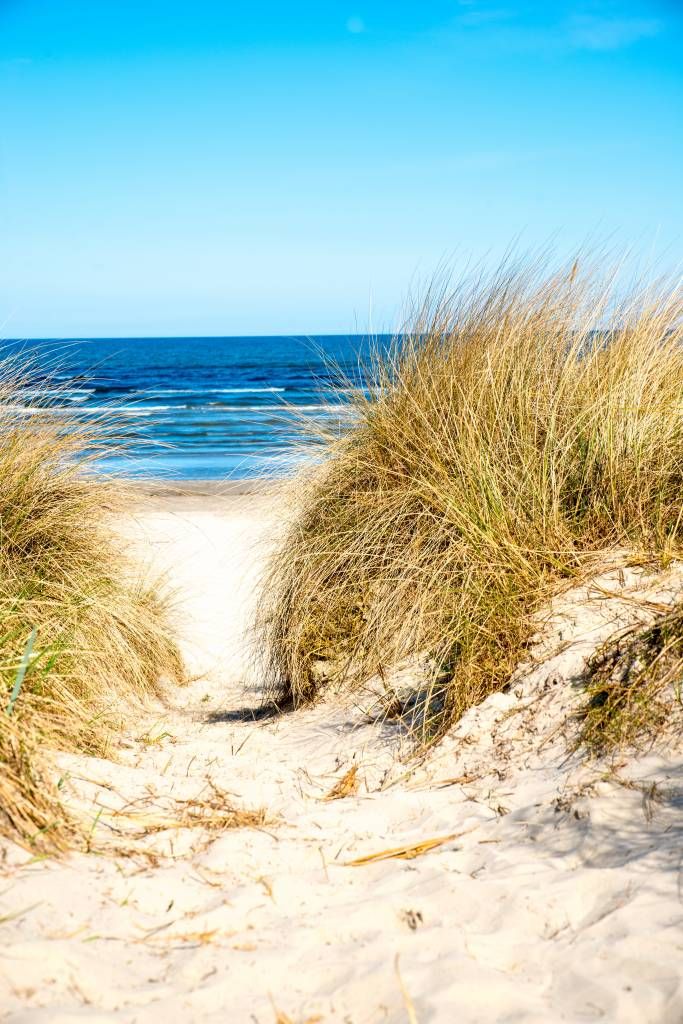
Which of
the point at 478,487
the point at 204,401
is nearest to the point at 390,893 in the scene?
the point at 478,487

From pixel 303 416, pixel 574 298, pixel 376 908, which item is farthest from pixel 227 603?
pixel 376 908

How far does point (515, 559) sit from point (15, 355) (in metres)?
2.99

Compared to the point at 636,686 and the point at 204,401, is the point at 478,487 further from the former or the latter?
the point at 204,401

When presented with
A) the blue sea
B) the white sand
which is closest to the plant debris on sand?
the white sand

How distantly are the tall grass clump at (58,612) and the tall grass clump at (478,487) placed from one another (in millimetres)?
742

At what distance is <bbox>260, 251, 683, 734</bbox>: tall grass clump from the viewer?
3.09m

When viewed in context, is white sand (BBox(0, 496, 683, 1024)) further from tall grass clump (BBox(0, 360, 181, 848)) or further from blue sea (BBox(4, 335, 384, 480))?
blue sea (BBox(4, 335, 384, 480))

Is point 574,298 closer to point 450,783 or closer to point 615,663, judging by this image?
point 615,663

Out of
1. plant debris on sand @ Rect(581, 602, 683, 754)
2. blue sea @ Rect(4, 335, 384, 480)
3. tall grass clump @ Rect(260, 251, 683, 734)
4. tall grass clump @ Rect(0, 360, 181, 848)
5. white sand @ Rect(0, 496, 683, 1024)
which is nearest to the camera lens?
white sand @ Rect(0, 496, 683, 1024)

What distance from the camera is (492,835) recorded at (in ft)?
7.22

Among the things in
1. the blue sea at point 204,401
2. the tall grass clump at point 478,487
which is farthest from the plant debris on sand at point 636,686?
the blue sea at point 204,401

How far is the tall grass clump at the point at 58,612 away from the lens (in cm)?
217

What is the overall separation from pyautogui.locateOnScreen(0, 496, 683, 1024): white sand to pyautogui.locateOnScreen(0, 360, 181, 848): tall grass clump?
177mm

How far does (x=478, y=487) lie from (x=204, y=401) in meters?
22.8
